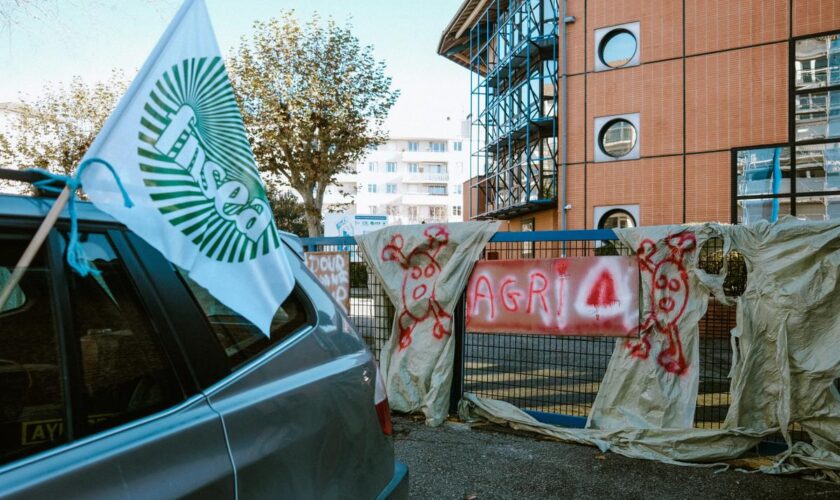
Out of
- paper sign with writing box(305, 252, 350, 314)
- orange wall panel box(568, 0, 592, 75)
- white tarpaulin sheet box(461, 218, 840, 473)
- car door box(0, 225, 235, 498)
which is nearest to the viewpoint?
car door box(0, 225, 235, 498)

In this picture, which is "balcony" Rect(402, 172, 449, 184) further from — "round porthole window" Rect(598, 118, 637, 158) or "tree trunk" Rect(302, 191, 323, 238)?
"round porthole window" Rect(598, 118, 637, 158)

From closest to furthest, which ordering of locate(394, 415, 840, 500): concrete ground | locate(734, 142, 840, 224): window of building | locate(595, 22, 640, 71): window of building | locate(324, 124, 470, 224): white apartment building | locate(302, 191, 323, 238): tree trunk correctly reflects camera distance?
locate(394, 415, 840, 500): concrete ground
locate(734, 142, 840, 224): window of building
locate(595, 22, 640, 71): window of building
locate(302, 191, 323, 238): tree trunk
locate(324, 124, 470, 224): white apartment building

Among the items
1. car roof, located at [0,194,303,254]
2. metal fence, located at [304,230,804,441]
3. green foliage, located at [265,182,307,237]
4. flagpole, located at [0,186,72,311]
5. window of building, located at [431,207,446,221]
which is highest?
window of building, located at [431,207,446,221]

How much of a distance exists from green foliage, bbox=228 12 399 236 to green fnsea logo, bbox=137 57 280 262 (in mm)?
18580

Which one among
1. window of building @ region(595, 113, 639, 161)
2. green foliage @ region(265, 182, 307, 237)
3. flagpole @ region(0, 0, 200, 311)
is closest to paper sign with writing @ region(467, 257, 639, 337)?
flagpole @ region(0, 0, 200, 311)

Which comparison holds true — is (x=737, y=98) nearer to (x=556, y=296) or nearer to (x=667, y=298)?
(x=667, y=298)

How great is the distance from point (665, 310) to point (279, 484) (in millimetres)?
3620

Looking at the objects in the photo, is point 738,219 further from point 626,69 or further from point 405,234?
point 405,234

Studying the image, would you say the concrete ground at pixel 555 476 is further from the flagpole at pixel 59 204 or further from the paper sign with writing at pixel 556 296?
the flagpole at pixel 59 204

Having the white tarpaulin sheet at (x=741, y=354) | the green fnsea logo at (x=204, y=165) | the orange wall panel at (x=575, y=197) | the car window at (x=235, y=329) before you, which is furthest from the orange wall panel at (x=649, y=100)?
the green fnsea logo at (x=204, y=165)

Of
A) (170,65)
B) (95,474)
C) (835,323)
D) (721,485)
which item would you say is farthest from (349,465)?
(835,323)

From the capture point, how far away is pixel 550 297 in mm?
4738

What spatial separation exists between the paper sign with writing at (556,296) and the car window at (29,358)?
388 centimetres

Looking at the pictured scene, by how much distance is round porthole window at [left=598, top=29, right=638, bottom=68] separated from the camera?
58.0 feet
